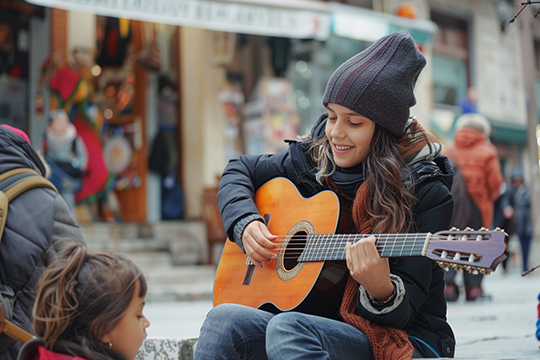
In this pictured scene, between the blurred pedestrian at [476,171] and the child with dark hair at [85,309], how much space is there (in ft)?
17.1

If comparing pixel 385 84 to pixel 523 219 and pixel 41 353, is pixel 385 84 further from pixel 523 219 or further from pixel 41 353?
pixel 523 219

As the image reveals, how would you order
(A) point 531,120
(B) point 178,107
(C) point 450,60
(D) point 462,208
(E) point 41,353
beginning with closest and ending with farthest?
(E) point 41,353, (D) point 462,208, (B) point 178,107, (A) point 531,120, (C) point 450,60

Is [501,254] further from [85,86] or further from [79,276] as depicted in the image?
[85,86]

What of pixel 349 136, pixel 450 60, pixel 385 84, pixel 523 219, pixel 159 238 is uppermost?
pixel 450 60

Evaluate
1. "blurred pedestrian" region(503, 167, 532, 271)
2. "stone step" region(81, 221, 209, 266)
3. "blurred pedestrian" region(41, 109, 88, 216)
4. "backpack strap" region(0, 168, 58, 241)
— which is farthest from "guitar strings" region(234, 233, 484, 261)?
"blurred pedestrian" region(503, 167, 532, 271)

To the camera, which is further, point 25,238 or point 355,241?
point 25,238

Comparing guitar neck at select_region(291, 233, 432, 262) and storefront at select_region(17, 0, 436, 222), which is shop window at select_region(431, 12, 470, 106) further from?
guitar neck at select_region(291, 233, 432, 262)

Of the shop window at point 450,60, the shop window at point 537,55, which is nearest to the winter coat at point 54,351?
the shop window at point 450,60

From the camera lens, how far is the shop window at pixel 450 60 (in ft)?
46.6

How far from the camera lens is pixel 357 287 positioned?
2.16 meters

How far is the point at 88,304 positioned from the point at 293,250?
3.19 ft

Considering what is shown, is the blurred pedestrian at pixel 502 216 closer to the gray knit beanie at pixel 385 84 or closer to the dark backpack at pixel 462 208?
the dark backpack at pixel 462 208

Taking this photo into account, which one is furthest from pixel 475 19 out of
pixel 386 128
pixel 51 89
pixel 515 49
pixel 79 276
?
pixel 79 276

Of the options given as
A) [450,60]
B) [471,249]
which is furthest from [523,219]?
[471,249]
